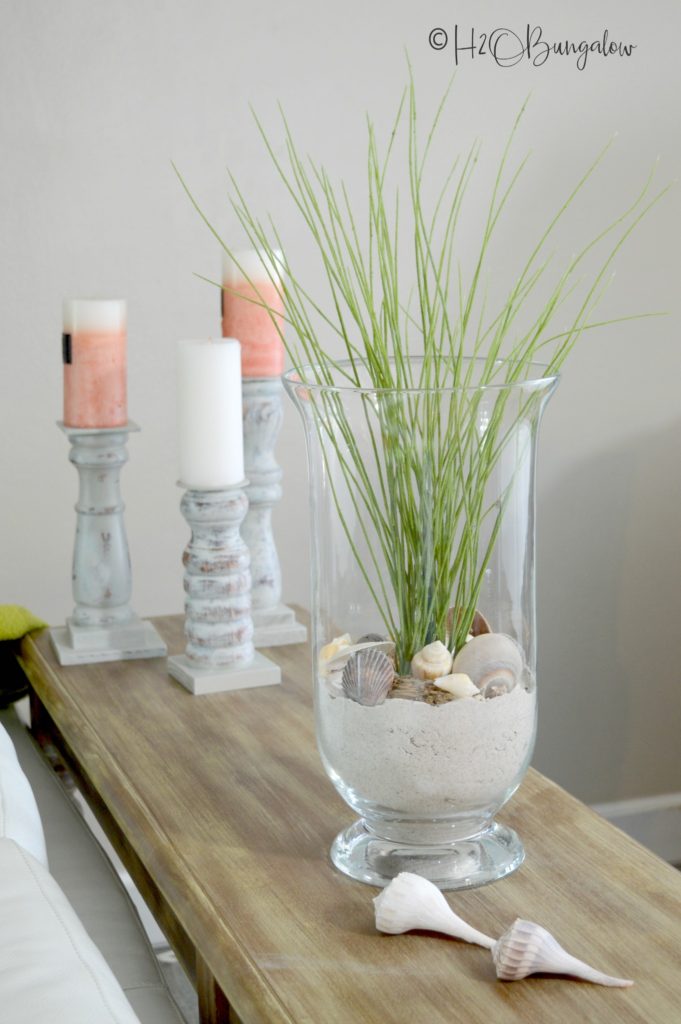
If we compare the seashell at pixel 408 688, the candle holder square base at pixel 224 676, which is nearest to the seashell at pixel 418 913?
the seashell at pixel 408 688

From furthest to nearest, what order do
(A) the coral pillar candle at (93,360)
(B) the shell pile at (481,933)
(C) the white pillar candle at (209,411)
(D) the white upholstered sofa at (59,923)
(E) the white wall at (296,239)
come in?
(E) the white wall at (296,239)
(A) the coral pillar candle at (93,360)
(C) the white pillar candle at (209,411)
(B) the shell pile at (481,933)
(D) the white upholstered sofa at (59,923)

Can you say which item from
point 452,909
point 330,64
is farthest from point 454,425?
point 330,64

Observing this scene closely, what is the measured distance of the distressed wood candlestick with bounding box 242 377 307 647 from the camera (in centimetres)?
134

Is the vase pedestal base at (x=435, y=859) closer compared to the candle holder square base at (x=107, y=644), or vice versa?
the vase pedestal base at (x=435, y=859)

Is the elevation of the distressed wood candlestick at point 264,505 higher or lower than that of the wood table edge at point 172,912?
higher

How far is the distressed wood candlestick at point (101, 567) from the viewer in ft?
4.36

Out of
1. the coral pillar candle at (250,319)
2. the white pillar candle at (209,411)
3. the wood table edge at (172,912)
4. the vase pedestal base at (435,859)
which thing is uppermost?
the coral pillar candle at (250,319)

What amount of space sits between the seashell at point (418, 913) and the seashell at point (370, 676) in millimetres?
117

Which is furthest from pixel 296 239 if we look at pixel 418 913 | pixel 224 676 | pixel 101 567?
pixel 418 913

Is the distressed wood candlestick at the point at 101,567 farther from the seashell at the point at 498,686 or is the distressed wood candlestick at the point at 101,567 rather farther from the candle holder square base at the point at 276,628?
the seashell at the point at 498,686

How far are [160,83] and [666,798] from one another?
5.30ft

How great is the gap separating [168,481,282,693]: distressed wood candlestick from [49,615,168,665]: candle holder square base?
0.33 ft

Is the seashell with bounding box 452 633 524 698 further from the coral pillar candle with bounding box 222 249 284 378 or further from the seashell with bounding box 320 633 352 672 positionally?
the coral pillar candle with bounding box 222 249 284 378

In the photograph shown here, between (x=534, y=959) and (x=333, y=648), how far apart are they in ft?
0.81
